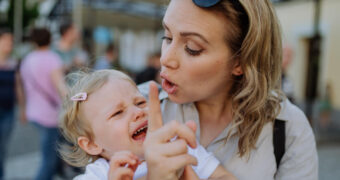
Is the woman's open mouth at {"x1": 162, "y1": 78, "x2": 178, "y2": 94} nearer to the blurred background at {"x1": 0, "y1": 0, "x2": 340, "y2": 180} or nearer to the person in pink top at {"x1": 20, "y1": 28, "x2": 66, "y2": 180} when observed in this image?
the person in pink top at {"x1": 20, "y1": 28, "x2": 66, "y2": 180}

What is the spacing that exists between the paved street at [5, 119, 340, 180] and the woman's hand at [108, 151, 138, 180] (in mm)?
4185

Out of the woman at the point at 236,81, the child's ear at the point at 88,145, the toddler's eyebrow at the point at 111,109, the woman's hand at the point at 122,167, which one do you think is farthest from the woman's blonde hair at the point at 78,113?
the woman's hand at the point at 122,167

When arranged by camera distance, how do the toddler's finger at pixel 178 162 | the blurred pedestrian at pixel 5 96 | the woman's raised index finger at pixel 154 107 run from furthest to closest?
the blurred pedestrian at pixel 5 96
the woman's raised index finger at pixel 154 107
the toddler's finger at pixel 178 162

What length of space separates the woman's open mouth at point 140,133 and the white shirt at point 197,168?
12 cm

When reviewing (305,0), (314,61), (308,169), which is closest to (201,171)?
(308,169)

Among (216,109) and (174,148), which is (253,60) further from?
(174,148)

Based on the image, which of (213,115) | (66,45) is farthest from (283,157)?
(66,45)

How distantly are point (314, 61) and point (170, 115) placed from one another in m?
9.80

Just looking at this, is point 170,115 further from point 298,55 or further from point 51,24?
point 298,55

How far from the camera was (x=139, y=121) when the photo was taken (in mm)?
1461

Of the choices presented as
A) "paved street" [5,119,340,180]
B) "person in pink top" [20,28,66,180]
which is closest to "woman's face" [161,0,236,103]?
"person in pink top" [20,28,66,180]

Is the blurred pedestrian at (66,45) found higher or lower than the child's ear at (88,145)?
lower

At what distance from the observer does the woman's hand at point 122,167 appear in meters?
1.10

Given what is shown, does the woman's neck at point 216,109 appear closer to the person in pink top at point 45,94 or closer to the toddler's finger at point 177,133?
the toddler's finger at point 177,133
